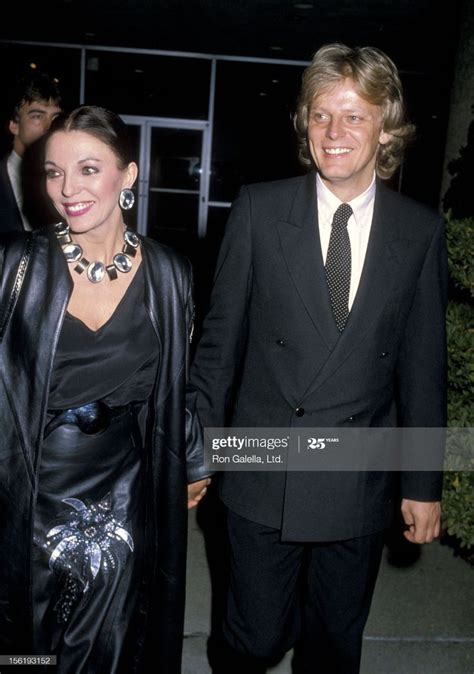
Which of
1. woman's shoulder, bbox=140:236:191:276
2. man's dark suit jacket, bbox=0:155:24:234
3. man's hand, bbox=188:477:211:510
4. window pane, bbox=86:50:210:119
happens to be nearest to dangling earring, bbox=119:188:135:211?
woman's shoulder, bbox=140:236:191:276

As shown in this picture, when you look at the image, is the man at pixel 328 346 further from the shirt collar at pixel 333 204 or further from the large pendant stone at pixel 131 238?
the large pendant stone at pixel 131 238

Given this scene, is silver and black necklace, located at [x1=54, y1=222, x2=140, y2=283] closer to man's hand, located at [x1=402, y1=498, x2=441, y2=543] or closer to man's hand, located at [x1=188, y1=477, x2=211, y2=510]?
man's hand, located at [x1=188, y1=477, x2=211, y2=510]

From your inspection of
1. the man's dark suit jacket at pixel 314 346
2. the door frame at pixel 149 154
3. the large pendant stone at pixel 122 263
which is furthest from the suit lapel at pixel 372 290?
the door frame at pixel 149 154

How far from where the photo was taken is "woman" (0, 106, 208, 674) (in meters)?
2.13

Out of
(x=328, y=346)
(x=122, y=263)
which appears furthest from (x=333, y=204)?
(x=122, y=263)

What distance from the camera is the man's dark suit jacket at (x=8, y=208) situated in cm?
404

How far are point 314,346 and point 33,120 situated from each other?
9.28 feet

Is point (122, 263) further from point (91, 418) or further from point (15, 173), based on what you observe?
point (15, 173)

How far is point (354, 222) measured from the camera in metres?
2.37

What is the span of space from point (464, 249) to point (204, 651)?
2149mm

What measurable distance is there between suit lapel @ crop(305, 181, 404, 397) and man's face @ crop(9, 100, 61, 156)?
2.67 meters

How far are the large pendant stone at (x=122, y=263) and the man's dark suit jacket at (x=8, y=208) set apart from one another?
1.90 metres

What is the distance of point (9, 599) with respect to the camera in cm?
222

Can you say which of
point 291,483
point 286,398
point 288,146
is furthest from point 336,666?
point 288,146
